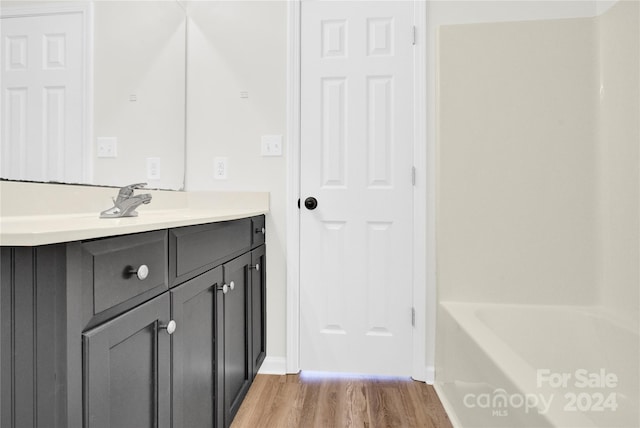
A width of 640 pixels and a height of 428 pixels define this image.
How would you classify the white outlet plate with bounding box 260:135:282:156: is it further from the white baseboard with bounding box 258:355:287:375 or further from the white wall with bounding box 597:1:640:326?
the white wall with bounding box 597:1:640:326

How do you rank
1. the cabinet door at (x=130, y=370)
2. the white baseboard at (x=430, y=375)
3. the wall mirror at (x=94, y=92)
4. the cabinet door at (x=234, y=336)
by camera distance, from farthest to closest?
the white baseboard at (x=430, y=375) → the cabinet door at (x=234, y=336) → the wall mirror at (x=94, y=92) → the cabinet door at (x=130, y=370)

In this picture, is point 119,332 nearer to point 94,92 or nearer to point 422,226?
point 94,92

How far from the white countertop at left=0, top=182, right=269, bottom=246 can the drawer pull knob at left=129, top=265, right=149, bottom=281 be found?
0.10 meters

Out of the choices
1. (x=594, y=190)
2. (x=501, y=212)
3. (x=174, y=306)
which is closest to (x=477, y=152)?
(x=501, y=212)

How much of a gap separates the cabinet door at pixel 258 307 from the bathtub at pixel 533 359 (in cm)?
88

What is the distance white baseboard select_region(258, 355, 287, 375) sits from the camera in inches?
78.0

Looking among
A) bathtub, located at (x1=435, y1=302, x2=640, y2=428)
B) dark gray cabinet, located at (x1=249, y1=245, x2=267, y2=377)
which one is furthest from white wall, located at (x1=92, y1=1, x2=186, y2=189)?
bathtub, located at (x1=435, y1=302, x2=640, y2=428)

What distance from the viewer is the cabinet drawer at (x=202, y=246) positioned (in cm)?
100

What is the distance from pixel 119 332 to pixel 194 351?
1.32 feet

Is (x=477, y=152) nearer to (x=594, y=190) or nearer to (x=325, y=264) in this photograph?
(x=594, y=190)

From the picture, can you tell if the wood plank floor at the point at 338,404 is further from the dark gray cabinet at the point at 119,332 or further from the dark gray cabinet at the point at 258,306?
the dark gray cabinet at the point at 119,332

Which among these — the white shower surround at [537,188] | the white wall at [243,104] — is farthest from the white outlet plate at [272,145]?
the white shower surround at [537,188]

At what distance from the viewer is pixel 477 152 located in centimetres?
161

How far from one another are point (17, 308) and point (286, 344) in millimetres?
1532
